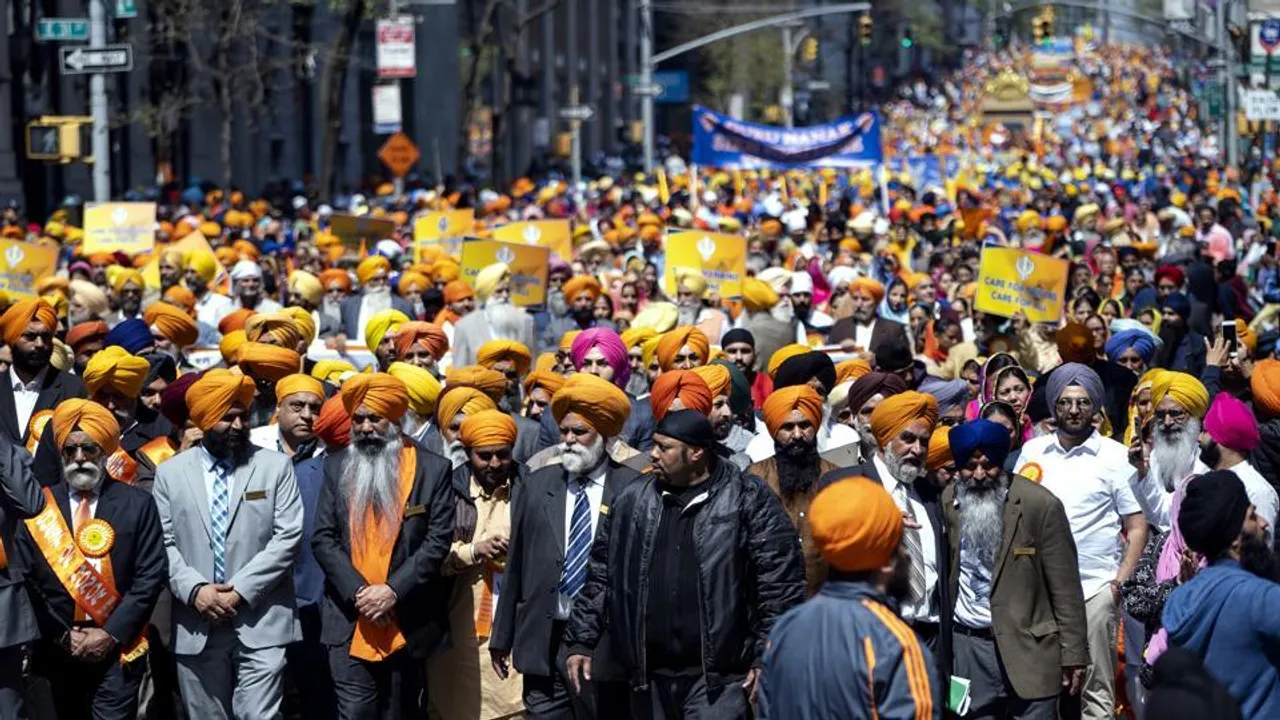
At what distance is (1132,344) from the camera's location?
13.4 meters

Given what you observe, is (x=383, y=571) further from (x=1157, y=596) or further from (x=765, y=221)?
(x=765, y=221)

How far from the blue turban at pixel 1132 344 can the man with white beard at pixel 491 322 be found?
3.78 m

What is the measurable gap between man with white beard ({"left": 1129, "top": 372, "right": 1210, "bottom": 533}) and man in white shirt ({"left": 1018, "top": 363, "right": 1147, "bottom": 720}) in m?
0.32

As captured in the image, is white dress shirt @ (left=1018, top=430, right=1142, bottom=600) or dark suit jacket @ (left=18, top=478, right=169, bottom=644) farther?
white dress shirt @ (left=1018, top=430, right=1142, bottom=600)

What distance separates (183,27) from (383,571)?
32856 mm

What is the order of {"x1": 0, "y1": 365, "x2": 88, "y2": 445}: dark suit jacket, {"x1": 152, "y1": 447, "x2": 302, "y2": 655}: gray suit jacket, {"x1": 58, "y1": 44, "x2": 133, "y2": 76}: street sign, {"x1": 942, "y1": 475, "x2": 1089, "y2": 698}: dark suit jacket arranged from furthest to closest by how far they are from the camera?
{"x1": 58, "y1": 44, "x2": 133, "y2": 76}: street sign < {"x1": 0, "y1": 365, "x2": 88, "y2": 445}: dark suit jacket < {"x1": 152, "y1": 447, "x2": 302, "y2": 655}: gray suit jacket < {"x1": 942, "y1": 475, "x2": 1089, "y2": 698}: dark suit jacket

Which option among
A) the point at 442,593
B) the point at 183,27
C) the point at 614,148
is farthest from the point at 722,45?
the point at 442,593

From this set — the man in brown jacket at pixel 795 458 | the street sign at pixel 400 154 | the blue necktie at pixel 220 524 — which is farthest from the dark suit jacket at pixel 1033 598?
the street sign at pixel 400 154

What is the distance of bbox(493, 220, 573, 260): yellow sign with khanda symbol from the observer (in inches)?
910

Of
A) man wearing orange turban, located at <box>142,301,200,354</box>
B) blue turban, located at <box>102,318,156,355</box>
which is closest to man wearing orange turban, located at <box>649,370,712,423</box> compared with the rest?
blue turban, located at <box>102,318,156,355</box>

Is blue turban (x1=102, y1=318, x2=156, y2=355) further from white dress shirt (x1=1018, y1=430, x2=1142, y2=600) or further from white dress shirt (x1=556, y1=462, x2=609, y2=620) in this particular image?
white dress shirt (x1=1018, y1=430, x2=1142, y2=600)

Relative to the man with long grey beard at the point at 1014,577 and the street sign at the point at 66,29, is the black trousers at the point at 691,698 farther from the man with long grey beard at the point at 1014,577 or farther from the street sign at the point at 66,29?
the street sign at the point at 66,29

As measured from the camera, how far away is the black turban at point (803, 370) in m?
11.2

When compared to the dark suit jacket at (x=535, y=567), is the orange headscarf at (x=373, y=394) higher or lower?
higher
